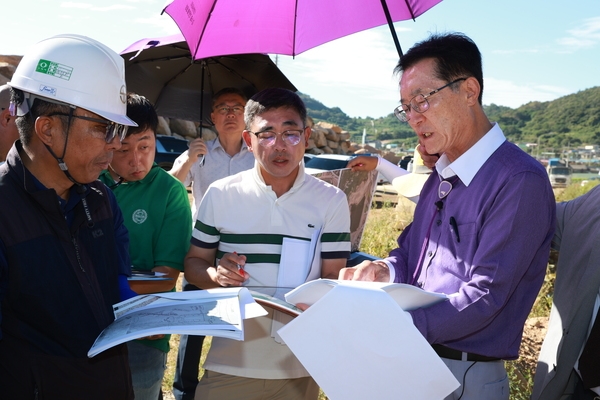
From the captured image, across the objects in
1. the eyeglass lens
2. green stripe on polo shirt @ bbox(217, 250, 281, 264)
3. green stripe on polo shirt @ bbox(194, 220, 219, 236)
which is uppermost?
the eyeglass lens

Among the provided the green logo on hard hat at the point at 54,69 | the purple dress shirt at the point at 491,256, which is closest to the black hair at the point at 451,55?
the purple dress shirt at the point at 491,256

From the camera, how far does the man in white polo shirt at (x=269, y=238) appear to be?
2582 millimetres

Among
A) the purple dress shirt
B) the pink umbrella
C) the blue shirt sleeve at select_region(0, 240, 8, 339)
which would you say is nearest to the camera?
the blue shirt sleeve at select_region(0, 240, 8, 339)

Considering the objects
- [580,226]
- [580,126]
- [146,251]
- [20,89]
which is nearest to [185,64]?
[146,251]

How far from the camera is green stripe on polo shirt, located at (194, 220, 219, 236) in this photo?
9.15ft

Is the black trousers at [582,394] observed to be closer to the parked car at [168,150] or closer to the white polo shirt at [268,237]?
the white polo shirt at [268,237]

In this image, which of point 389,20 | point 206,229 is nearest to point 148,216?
point 206,229

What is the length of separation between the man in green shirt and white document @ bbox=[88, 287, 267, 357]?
2.63 feet

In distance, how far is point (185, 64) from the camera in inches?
180

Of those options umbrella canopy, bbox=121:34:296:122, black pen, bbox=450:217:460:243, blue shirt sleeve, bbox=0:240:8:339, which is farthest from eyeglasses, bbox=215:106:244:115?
blue shirt sleeve, bbox=0:240:8:339

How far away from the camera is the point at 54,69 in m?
1.98

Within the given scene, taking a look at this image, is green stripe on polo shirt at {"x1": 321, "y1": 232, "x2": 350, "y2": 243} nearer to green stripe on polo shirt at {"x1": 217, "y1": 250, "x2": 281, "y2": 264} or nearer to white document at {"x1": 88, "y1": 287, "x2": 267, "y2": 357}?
green stripe on polo shirt at {"x1": 217, "y1": 250, "x2": 281, "y2": 264}

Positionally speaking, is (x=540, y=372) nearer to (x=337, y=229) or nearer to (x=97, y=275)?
(x=337, y=229)

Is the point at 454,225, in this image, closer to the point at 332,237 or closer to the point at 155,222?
the point at 332,237
